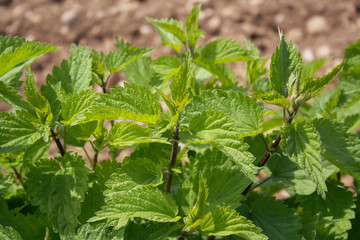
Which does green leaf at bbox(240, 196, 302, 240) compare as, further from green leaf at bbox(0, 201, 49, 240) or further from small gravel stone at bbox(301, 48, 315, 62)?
small gravel stone at bbox(301, 48, 315, 62)

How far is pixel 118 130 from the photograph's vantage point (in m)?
1.16

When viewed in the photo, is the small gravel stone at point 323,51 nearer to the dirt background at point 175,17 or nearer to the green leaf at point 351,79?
the dirt background at point 175,17

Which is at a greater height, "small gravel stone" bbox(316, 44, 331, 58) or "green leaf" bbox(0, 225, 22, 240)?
"green leaf" bbox(0, 225, 22, 240)

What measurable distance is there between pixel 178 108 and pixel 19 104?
1.46ft

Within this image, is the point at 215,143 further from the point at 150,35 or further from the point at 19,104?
the point at 150,35

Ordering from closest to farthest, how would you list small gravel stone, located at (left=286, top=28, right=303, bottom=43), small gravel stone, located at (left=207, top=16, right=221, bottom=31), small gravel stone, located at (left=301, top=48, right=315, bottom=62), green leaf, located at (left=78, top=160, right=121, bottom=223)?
green leaf, located at (left=78, top=160, right=121, bottom=223) → small gravel stone, located at (left=301, top=48, right=315, bottom=62) → small gravel stone, located at (left=286, top=28, right=303, bottom=43) → small gravel stone, located at (left=207, top=16, right=221, bottom=31)

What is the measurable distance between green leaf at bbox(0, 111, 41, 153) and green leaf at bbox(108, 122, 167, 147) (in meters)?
0.20

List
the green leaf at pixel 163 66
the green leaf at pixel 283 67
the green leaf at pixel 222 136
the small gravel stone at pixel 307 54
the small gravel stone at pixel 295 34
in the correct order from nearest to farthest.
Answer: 1. the green leaf at pixel 222 136
2. the green leaf at pixel 283 67
3. the green leaf at pixel 163 66
4. the small gravel stone at pixel 307 54
5. the small gravel stone at pixel 295 34

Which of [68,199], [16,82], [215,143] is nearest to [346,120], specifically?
[215,143]

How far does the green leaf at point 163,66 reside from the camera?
1.44 metres

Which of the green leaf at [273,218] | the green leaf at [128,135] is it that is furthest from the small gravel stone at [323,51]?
the green leaf at [128,135]

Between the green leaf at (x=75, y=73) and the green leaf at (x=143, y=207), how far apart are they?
0.42 m

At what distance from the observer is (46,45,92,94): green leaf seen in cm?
128

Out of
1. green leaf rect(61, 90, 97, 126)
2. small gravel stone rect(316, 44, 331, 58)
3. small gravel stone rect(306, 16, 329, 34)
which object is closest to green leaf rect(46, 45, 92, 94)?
green leaf rect(61, 90, 97, 126)
